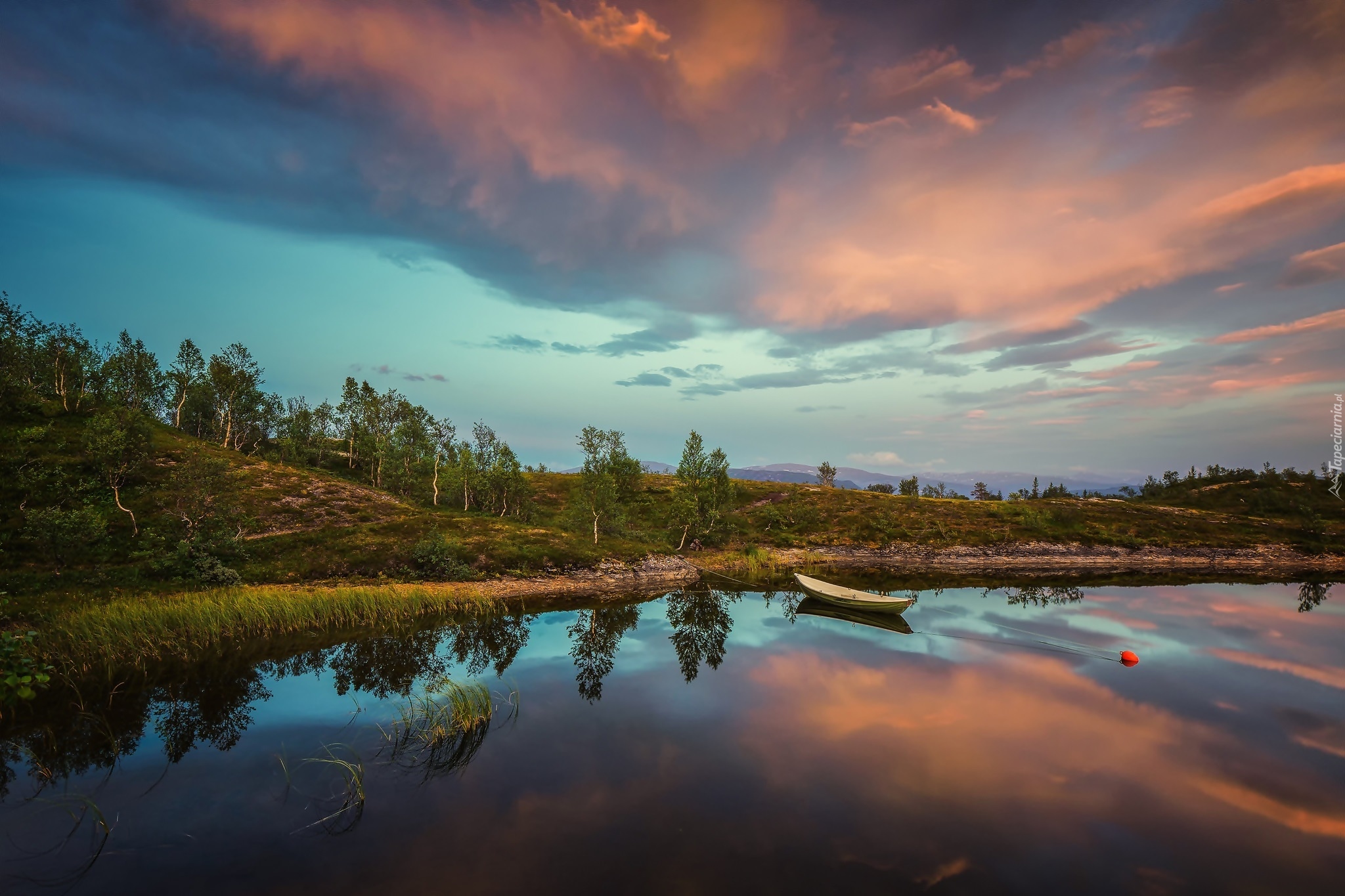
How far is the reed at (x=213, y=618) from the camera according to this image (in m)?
26.6

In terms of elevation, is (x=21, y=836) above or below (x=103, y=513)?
below

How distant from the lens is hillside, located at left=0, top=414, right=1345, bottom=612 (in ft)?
136

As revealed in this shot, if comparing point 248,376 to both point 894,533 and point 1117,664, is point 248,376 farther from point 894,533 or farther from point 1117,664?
point 1117,664

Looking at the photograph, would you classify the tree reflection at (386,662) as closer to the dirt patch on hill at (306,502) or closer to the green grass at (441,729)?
the green grass at (441,729)

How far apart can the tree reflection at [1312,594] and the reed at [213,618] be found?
259 ft

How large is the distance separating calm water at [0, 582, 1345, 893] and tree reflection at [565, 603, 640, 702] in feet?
1.16

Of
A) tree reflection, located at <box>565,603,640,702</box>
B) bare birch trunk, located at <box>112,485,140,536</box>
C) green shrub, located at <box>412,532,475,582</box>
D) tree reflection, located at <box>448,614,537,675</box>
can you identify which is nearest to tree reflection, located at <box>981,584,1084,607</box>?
tree reflection, located at <box>565,603,640,702</box>

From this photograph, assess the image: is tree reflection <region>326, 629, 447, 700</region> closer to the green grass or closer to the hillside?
the green grass

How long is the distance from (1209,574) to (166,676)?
105518 millimetres

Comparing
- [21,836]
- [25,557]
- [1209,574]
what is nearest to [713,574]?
[21,836]

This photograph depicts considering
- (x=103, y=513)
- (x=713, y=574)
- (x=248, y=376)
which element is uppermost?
(x=248, y=376)

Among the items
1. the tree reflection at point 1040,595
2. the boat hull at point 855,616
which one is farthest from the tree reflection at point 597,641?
the tree reflection at point 1040,595

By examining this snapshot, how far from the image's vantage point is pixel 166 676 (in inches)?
1035

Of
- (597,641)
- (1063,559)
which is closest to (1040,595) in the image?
(1063,559)
